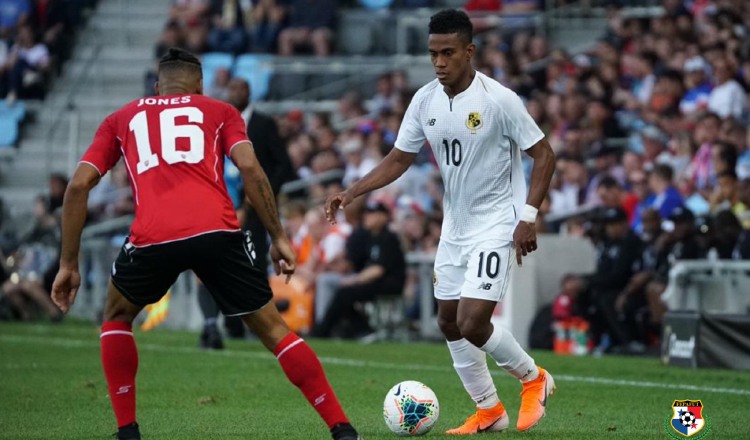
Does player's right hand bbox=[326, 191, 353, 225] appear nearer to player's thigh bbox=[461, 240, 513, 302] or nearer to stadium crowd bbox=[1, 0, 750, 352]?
player's thigh bbox=[461, 240, 513, 302]

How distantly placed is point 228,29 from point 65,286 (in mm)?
20998

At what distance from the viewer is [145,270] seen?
7258 mm

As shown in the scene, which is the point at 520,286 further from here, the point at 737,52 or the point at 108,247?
the point at 108,247

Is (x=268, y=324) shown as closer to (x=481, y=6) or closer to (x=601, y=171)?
(x=601, y=171)

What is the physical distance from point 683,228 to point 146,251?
931 centimetres

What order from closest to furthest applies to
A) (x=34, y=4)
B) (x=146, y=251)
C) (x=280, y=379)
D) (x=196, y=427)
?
(x=146, y=251), (x=196, y=427), (x=280, y=379), (x=34, y=4)

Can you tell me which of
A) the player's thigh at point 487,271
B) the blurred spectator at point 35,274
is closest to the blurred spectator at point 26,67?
the blurred spectator at point 35,274

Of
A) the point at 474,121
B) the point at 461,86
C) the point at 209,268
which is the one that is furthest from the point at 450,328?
the point at 209,268

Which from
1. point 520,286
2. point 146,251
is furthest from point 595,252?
point 146,251

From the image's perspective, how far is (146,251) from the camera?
7.20m

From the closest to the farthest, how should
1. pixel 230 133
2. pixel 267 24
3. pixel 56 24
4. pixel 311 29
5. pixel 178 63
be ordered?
1. pixel 230 133
2. pixel 178 63
3. pixel 311 29
4. pixel 267 24
5. pixel 56 24

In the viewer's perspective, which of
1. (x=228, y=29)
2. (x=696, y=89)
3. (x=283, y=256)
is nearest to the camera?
(x=283, y=256)

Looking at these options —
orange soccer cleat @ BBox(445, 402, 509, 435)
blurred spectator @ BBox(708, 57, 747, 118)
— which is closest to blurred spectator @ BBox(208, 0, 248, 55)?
blurred spectator @ BBox(708, 57, 747, 118)

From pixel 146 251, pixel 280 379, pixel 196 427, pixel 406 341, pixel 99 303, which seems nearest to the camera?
pixel 146 251
